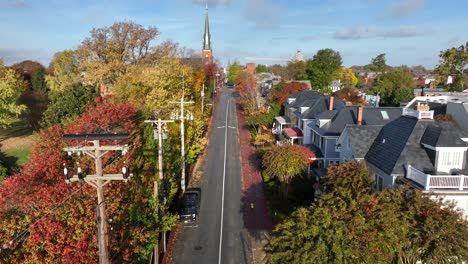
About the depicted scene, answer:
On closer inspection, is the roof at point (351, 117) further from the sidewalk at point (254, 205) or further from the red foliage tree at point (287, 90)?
the red foliage tree at point (287, 90)

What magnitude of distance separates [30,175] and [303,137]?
2771 centimetres

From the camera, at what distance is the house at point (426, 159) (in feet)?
51.6

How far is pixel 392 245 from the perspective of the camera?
12656mm

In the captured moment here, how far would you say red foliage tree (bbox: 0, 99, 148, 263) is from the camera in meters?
12.7

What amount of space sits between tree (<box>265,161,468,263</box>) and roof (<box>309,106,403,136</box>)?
15.8 meters

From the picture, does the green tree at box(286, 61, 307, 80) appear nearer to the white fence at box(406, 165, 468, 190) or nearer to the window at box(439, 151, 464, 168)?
the window at box(439, 151, 464, 168)

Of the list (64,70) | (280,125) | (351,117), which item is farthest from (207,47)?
(351,117)

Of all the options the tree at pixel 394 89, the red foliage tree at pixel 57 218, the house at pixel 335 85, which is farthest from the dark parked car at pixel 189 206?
the house at pixel 335 85

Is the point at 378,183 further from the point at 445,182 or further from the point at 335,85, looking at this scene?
the point at 335,85

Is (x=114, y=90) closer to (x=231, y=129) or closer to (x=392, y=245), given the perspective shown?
(x=231, y=129)

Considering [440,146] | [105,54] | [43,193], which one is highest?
[105,54]

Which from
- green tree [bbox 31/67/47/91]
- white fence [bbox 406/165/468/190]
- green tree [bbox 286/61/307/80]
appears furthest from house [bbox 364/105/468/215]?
green tree [bbox 31/67/47/91]

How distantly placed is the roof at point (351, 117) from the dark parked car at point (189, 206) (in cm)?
1262

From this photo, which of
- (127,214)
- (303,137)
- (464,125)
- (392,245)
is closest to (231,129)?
(303,137)
